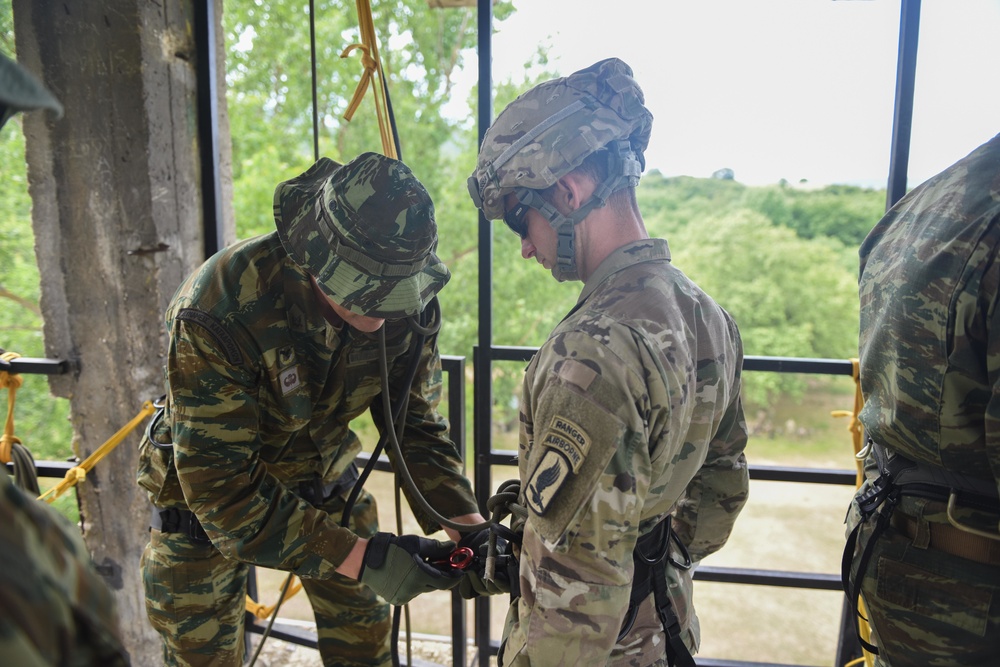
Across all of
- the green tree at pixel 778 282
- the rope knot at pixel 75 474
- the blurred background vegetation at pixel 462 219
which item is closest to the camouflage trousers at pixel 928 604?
the rope knot at pixel 75 474

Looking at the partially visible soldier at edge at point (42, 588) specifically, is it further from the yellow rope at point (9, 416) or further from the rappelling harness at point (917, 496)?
the yellow rope at point (9, 416)

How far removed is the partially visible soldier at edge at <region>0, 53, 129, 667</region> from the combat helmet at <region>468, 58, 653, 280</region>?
74 cm

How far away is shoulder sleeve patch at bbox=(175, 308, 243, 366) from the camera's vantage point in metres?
1.49

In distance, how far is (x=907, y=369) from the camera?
4.02ft

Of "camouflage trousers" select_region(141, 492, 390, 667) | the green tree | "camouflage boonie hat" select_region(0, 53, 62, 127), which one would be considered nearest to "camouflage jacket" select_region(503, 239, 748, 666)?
"camouflage boonie hat" select_region(0, 53, 62, 127)

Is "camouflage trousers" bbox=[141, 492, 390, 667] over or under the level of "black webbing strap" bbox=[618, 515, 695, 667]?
under

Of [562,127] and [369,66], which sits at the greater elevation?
[369,66]

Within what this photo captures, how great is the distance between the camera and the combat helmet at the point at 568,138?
1156 millimetres

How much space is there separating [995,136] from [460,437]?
175 cm

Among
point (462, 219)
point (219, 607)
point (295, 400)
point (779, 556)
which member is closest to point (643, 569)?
point (295, 400)

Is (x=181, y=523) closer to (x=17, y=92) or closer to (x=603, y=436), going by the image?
(x=603, y=436)

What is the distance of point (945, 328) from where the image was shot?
3.81 ft

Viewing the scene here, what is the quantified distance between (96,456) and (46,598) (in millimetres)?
2089

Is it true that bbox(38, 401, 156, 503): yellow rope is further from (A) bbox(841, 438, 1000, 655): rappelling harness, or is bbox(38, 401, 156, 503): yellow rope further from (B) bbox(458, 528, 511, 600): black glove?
(A) bbox(841, 438, 1000, 655): rappelling harness
